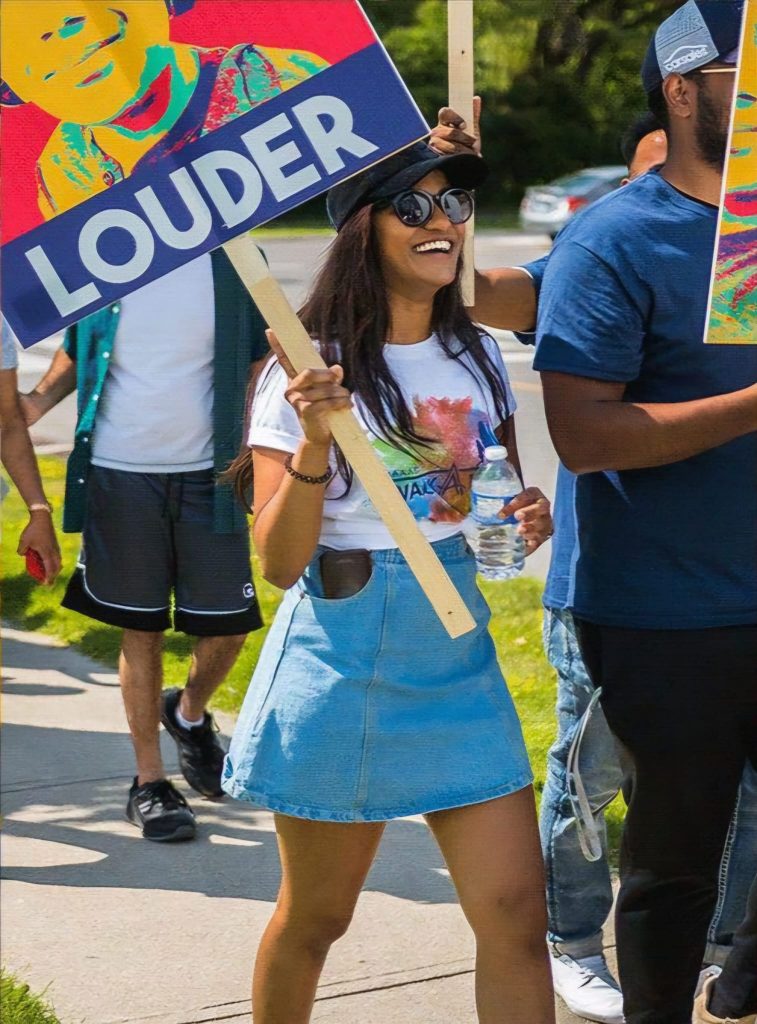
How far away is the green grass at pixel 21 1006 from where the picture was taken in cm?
342

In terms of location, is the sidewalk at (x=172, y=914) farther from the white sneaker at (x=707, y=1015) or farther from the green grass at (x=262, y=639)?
the green grass at (x=262, y=639)

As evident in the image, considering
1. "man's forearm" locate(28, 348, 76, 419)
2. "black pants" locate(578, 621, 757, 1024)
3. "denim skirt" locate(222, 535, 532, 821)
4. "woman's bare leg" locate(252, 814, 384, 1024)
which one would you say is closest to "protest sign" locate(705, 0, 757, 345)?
"black pants" locate(578, 621, 757, 1024)

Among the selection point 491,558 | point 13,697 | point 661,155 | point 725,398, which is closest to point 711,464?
point 725,398

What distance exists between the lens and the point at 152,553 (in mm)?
4594

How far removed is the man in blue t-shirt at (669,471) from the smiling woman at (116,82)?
0.61 m

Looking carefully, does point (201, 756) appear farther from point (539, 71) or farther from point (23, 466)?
point (539, 71)

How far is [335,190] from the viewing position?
2.95 metres

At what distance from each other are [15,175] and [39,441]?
875 cm

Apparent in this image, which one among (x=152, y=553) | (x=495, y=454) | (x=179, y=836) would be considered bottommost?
(x=179, y=836)

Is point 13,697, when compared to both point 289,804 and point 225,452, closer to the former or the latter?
point 225,452

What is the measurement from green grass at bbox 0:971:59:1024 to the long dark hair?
1222 millimetres

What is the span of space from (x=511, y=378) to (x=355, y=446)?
12.2 m

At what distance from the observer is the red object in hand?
415 cm

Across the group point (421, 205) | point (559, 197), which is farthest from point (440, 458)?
point (559, 197)
